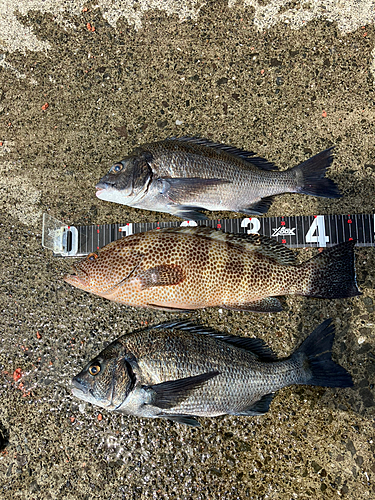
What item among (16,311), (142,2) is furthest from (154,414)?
(142,2)

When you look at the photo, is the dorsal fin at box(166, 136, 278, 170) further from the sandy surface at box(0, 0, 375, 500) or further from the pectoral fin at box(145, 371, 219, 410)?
the pectoral fin at box(145, 371, 219, 410)

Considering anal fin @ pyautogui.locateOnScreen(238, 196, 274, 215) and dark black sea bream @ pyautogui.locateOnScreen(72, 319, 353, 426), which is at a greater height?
anal fin @ pyautogui.locateOnScreen(238, 196, 274, 215)

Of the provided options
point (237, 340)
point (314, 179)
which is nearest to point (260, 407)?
point (237, 340)

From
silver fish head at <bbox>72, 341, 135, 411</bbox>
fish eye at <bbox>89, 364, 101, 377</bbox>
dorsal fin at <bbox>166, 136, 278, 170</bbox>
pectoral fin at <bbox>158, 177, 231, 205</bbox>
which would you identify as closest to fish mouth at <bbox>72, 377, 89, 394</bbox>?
silver fish head at <bbox>72, 341, 135, 411</bbox>

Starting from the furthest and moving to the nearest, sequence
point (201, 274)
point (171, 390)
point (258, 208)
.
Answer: point (258, 208) < point (201, 274) < point (171, 390)

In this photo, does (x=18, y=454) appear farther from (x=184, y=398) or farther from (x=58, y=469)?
(x=184, y=398)

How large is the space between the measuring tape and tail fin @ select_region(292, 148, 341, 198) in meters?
0.25

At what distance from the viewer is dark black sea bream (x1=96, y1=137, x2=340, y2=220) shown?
118 inches

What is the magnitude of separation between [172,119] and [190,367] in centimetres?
222

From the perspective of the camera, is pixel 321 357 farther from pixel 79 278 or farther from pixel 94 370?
pixel 79 278

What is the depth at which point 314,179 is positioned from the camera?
3.08m

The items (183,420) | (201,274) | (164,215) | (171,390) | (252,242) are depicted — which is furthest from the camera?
(164,215)

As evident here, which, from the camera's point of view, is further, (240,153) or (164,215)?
(164,215)

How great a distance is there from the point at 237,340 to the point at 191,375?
1.71 feet
